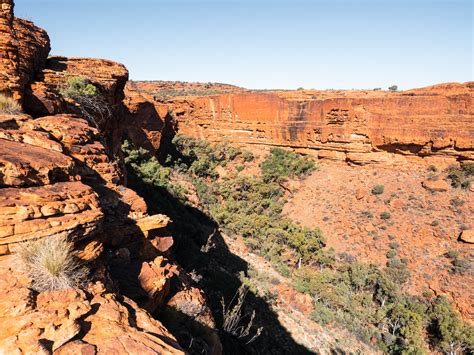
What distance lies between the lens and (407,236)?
17.1 m

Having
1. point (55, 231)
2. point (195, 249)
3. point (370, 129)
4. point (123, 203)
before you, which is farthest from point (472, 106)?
point (55, 231)

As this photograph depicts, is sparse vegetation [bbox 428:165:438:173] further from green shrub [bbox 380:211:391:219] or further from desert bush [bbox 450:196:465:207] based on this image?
green shrub [bbox 380:211:391:219]

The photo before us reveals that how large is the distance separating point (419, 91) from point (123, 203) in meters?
22.3

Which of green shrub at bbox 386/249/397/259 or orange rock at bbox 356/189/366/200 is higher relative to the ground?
orange rock at bbox 356/189/366/200

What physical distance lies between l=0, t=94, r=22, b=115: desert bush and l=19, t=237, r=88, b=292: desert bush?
3767mm

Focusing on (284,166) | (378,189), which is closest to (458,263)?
(378,189)

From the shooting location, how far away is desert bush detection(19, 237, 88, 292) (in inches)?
111

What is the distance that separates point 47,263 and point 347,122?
2324cm

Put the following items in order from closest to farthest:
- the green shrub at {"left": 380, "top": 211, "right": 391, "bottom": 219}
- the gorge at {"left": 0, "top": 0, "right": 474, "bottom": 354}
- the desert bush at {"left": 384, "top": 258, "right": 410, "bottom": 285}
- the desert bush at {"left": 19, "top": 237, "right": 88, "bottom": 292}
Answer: the desert bush at {"left": 19, "top": 237, "right": 88, "bottom": 292} < the gorge at {"left": 0, "top": 0, "right": 474, "bottom": 354} < the desert bush at {"left": 384, "top": 258, "right": 410, "bottom": 285} < the green shrub at {"left": 380, "top": 211, "right": 391, "bottom": 219}

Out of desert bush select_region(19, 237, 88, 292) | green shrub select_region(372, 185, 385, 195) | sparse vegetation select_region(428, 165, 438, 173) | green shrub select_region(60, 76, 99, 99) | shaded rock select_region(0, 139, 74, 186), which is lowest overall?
green shrub select_region(372, 185, 385, 195)

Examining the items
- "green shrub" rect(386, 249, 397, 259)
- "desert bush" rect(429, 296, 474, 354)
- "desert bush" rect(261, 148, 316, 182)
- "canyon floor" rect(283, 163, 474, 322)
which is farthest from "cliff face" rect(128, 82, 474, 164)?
"desert bush" rect(429, 296, 474, 354)

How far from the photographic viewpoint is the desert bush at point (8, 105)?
5469mm

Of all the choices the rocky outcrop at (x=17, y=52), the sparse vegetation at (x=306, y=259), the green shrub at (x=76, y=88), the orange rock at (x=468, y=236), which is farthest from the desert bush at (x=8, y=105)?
the orange rock at (x=468, y=236)

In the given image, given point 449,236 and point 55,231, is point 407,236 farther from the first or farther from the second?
point 55,231
